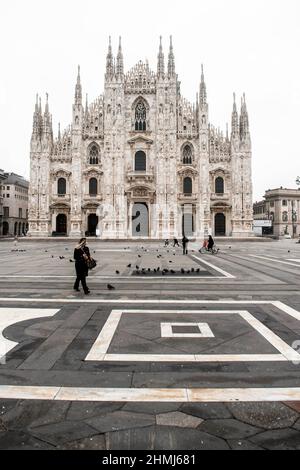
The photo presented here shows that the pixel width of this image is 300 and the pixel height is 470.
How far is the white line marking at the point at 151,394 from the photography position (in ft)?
11.6

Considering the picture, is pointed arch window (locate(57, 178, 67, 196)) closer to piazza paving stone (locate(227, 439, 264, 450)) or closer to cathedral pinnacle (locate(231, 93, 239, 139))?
cathedral pinnacle (locate(231, 93, 239, 139))

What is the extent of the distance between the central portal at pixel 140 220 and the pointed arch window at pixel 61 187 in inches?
383

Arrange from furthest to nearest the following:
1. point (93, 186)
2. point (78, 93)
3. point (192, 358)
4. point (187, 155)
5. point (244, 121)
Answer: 1. point (93, 186)
2. point (187, 155)
3. point (244, 121)
4. point (78, 93)
5. point (192, 358)

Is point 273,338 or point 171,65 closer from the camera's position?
point 273,338

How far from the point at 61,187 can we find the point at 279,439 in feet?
162

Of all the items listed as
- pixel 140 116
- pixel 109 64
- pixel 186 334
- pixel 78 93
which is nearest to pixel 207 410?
pixel 186 334

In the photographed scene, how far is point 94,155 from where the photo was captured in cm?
4972

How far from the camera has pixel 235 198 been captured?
159 ft

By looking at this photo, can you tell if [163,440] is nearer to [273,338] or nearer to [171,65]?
[273,338]

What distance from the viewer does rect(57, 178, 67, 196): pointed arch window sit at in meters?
49.7

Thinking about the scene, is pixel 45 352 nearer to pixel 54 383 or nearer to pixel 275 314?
pixel 54 383

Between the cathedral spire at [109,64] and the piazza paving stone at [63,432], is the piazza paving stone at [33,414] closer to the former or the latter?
the piazza paving stone at [63,432]

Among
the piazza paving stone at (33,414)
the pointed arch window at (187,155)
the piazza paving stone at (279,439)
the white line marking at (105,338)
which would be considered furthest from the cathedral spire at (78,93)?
the piazza paving stone at (279,439)
